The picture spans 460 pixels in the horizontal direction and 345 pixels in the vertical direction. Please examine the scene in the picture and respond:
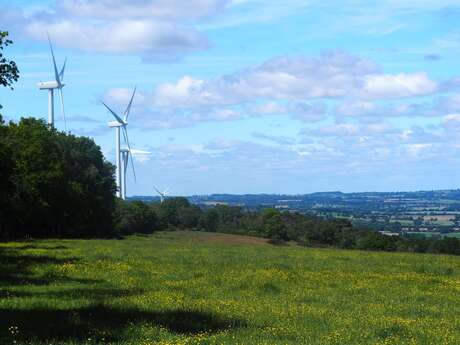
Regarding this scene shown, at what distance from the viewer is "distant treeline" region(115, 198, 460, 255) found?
306 ft

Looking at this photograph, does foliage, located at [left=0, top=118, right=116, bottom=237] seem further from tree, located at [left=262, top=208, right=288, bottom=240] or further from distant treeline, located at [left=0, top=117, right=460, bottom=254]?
tree, located at [left=262, top=208, right=288, bottom=240]

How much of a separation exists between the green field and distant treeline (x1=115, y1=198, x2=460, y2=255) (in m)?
58.1

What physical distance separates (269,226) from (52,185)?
6666 cm

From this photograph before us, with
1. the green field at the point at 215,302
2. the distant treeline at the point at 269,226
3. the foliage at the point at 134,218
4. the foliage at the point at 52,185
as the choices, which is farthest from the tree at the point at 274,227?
the green field at the point at 215,302

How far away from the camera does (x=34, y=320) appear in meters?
13.2

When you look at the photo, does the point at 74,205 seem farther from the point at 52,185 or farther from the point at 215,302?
the point at 215,302

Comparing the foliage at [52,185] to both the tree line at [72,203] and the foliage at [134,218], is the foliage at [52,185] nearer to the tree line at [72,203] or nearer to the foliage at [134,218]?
the tree line at [72,203]

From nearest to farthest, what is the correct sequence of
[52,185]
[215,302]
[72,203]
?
1. [215,302]
2. [52,185]
3. [72,203]

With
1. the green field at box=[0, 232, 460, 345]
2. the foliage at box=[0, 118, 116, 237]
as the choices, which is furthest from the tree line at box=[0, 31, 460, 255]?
the green field at box=[0, 232, 460, 345]

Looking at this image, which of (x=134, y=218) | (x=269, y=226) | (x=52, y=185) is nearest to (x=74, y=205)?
(x=52, y=185)

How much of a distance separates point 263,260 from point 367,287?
12911mm

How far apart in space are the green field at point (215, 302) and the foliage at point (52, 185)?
27.7 m

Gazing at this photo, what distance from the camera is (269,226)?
5281 inches

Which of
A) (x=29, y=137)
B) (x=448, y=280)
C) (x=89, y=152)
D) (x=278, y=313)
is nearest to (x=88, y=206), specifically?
(x=89, y=152)
